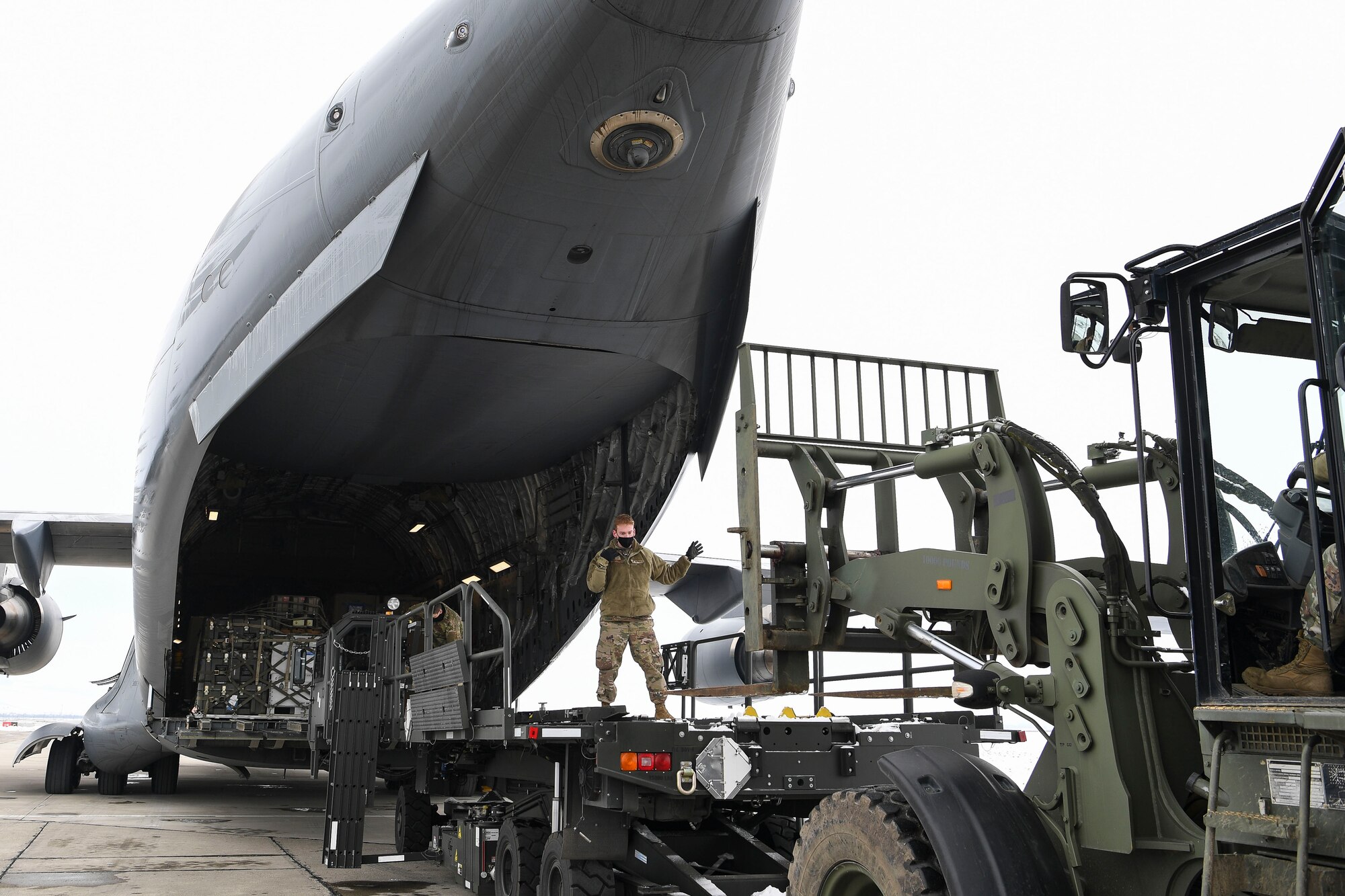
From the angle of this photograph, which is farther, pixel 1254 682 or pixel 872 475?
pixel 872 475

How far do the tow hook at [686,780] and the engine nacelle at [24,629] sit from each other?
11.0 m

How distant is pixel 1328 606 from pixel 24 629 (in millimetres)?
14043

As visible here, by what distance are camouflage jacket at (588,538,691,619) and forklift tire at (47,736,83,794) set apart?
1005cm

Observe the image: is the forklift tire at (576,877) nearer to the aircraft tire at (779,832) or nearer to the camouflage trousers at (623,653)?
the aircraft tire at (779,832)

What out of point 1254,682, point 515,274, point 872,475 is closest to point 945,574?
point 872,475

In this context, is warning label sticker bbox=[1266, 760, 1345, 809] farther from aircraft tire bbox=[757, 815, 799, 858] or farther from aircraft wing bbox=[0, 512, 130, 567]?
aircraft wing bbox=[0, 512, 130, 567]

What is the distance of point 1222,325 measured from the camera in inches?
107

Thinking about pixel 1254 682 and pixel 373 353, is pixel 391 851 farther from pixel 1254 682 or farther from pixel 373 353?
pixel 1254 682

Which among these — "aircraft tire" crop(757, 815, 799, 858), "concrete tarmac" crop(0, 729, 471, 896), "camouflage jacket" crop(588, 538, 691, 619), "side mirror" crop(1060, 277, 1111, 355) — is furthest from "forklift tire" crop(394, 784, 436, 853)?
"side mirror" crop(1060, 277, 1111, 355)

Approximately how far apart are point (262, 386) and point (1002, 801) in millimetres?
7487

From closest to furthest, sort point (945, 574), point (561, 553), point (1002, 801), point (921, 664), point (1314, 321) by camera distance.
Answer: point (1314, 321) → point (1002, 801) → point (945, 574) → point (921, 664) → point (561, 553)

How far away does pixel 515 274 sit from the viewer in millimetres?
7105

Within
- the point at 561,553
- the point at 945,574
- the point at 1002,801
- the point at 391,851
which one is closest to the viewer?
the point at 1002,801

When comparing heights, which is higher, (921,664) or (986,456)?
(986,456)
